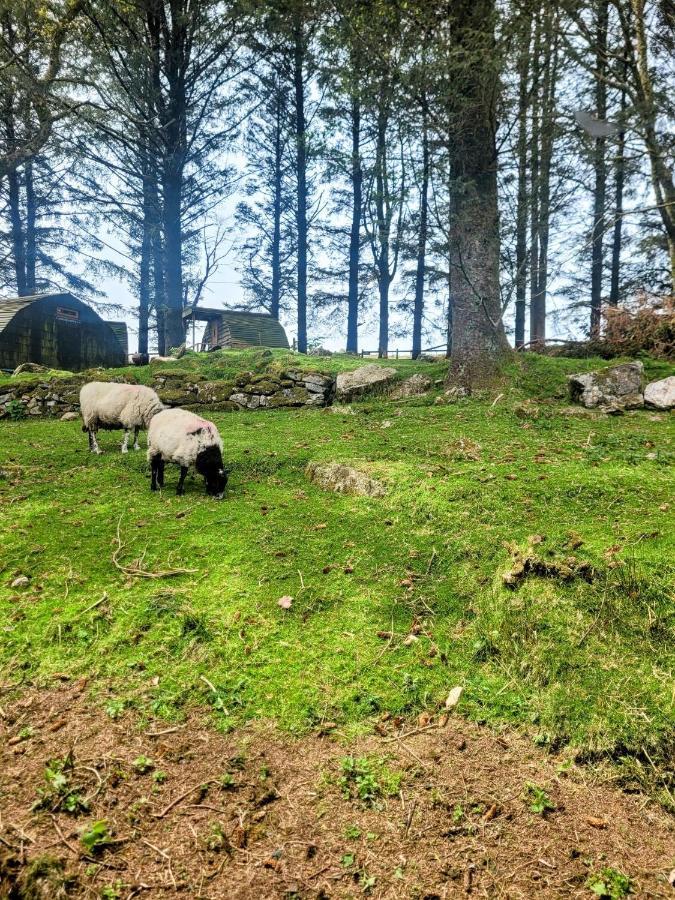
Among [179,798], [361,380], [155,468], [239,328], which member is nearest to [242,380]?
[361,380]

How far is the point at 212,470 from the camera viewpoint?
592cm

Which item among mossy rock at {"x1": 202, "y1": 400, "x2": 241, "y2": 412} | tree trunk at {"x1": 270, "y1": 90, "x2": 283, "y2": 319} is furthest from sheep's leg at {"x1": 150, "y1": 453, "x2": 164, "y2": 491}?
tree trunk at {"x1": 270, "y1": 90, "x2": 283, "y2": 319}

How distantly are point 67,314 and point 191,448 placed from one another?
766 inches

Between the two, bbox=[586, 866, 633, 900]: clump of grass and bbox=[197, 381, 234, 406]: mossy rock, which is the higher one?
bbox=[197, 381, 234, 406]: mossy rock

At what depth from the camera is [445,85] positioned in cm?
840

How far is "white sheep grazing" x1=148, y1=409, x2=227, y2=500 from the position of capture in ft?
19.2

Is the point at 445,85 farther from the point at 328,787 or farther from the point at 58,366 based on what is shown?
the point at 58,366

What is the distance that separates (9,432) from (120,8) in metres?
17.7

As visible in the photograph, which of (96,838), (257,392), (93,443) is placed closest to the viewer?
(96,838)

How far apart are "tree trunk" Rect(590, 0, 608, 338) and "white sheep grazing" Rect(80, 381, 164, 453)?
350 inches

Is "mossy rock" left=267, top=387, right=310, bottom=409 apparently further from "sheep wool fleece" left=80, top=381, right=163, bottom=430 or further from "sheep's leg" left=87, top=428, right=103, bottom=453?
"sheep's leg" left=87, top=428, right=103, bottom=453

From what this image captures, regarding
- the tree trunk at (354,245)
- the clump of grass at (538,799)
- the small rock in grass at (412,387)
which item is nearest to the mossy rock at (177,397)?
the small rock in grass at (412,387)

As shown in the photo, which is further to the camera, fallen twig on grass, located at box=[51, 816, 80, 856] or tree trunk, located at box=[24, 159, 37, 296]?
tree trunk, located at box=[24, 159, 37, 296]

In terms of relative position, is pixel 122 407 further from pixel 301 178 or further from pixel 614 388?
pixel 301 178
